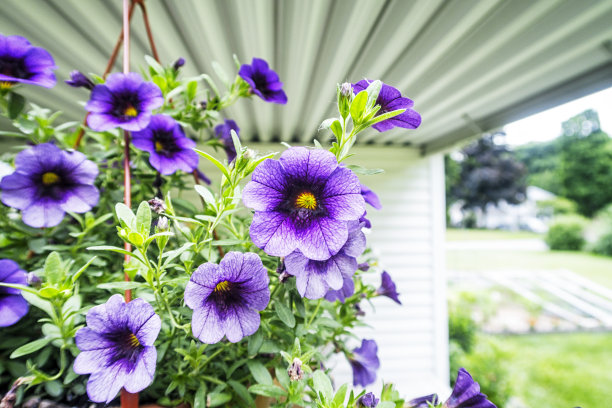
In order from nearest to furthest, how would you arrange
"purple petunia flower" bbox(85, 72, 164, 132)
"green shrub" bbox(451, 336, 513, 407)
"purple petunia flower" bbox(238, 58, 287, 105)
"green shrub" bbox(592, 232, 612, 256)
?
1. "purple petunia flower" bbox(85, 72, 164, 132)
2. "purple petunia flower" bbox(238, 58, 287, 105)
3. "green shrub" bbox(451, 336, 513, 407)
4. "green shrub" bbox(592, 232, 612, 256)

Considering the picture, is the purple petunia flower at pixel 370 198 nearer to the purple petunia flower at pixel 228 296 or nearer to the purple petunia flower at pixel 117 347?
the purple petunia flower at pixel 228 296

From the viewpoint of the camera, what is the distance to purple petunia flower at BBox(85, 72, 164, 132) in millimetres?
586

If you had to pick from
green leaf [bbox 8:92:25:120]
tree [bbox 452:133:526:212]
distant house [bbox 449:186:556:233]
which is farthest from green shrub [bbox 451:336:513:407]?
distant house [bbox 449:186:556:233]

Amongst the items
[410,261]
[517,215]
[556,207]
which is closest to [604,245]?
[556,207]

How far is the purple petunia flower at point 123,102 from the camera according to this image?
59cm

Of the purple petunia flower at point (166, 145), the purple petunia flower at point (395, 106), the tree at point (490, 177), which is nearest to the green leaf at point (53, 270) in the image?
the purple petunia flower at point (166, 145)

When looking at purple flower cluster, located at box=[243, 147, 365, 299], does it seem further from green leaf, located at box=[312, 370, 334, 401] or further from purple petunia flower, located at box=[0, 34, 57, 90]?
purple petunia flower, located at box=[0, 34, 57, 90]

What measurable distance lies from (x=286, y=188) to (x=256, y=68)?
1.38 ft

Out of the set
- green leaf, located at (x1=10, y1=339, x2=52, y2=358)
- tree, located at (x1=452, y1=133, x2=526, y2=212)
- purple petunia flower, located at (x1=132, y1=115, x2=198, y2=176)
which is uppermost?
tree, located at (x1=452, y1=133, x2=526, y2=212)

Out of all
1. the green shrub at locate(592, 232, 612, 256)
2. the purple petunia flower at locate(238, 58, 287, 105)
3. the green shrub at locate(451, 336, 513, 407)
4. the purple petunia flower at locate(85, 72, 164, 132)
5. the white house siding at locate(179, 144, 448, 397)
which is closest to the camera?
the purple petunia flower at locate(85, 72, 164, 132)

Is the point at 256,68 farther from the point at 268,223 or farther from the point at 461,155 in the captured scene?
the point at 461,155

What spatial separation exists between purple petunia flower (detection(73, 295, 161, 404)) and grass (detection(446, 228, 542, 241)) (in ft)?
56.4

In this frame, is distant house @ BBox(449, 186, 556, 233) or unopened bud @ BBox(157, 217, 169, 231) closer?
unopened bud @ BBox(157, 217, 169, 231)

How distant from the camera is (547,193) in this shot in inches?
711
